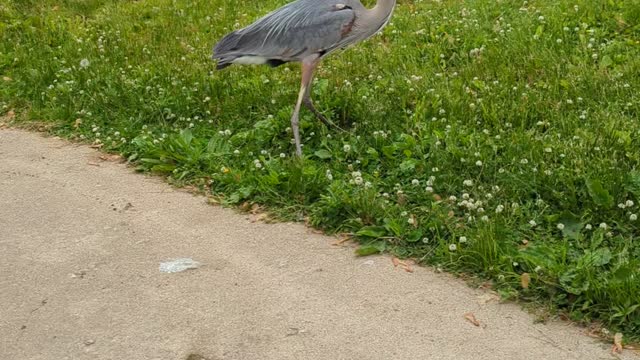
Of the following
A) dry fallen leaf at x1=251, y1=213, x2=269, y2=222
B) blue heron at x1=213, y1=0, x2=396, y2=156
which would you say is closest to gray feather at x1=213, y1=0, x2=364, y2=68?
blue heron at x1=213, y1=0, x2=396, y2=156

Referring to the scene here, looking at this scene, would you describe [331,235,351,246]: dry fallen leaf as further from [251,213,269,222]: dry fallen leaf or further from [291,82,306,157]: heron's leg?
[291,82,306,157]: heron's leg

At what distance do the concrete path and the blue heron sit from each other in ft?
4.11

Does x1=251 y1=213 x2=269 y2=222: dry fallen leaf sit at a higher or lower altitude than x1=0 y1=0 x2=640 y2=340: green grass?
lower

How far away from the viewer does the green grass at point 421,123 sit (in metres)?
4.77

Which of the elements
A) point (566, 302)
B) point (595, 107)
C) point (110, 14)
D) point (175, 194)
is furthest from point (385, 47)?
point (566, 302)

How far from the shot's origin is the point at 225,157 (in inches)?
243

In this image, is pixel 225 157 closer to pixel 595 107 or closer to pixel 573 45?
pixel 595 107

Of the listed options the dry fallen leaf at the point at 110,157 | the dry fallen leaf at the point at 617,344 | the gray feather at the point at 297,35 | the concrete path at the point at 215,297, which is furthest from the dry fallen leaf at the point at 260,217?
the dry fallen leaf at the point at 617,344

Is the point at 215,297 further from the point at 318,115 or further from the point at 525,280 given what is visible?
the point at 318,115

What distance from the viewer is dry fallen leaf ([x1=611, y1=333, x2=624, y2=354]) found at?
154 inches

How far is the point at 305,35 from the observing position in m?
6.14

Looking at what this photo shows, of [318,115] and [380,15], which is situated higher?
[380,15]

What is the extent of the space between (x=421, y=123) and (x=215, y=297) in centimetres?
248

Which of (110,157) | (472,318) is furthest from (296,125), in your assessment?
(472,318)
